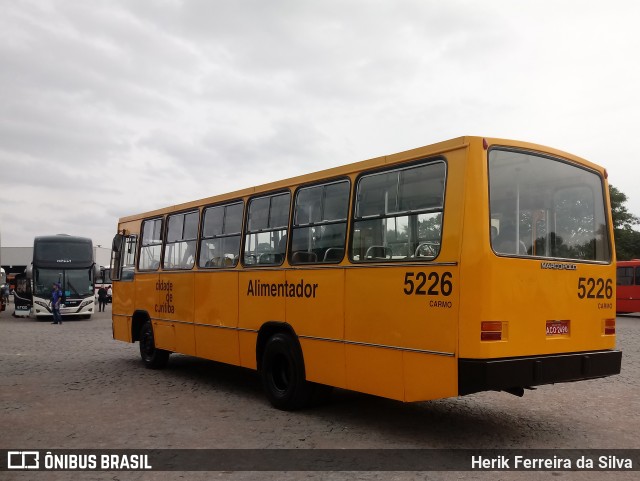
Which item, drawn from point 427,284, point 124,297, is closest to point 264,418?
point 427,284

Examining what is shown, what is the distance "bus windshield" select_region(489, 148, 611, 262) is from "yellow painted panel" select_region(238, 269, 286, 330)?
335 cm

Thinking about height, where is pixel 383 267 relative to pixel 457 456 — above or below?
above

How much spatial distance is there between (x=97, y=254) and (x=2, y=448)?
5399 centimetres

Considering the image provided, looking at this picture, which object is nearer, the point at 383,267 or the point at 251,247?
the point at 383,267

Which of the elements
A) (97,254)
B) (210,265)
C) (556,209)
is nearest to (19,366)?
(210,265)

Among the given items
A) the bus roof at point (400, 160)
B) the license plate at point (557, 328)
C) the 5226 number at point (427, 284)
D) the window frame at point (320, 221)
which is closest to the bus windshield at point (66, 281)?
the bus roof at point (400, 160)

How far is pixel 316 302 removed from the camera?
816 cm

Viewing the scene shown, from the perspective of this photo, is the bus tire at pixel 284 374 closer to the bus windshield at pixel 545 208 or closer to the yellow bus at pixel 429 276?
A: the yellow bus at pixel 429 276

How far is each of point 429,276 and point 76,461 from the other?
3.98 meters

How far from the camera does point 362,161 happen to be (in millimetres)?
7762

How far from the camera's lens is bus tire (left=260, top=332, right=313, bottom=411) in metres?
8.45

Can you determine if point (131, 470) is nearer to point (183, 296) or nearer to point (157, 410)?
point (157, 410)

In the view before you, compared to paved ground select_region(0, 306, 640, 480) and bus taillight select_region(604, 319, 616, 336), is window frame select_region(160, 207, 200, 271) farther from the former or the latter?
bus taillight select_region(604, 319, 616, 336)

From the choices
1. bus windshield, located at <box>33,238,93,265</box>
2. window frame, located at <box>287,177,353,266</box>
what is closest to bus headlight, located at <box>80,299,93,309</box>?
bus windshield, located at <box>33,238,93,265</box>
